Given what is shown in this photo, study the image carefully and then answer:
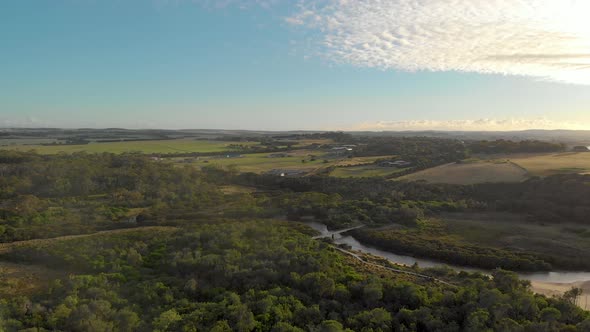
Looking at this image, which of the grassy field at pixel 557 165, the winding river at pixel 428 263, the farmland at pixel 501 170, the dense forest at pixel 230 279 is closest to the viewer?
the dense forest at pixel 230 279

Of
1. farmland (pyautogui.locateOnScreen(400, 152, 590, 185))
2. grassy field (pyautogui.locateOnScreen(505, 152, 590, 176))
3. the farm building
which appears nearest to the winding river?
farmland (pyautogui.locateOnScreen(400, 152, 590, 185))

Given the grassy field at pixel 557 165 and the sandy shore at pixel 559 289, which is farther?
the grassy field at pixel 557 165

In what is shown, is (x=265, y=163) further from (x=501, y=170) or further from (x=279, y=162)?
(x=501, y=170)

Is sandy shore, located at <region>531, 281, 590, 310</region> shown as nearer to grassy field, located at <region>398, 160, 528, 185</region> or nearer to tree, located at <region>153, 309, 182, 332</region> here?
tree, located at <region>153, 309, 182, 332</region>

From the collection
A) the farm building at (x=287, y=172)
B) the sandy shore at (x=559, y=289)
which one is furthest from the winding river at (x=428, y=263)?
the farm building at (x=287, y=172)

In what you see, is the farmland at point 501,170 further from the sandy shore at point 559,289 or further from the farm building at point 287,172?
the sandy shore at point 559,289

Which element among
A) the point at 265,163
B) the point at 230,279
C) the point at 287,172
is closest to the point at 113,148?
the point at 265,163
